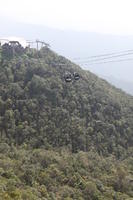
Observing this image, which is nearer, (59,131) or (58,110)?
(59,131)

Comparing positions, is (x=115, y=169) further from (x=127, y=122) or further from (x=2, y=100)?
(x=2, y=100)

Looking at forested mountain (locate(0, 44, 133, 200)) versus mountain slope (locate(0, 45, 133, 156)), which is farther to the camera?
mountain slope (locate(0, 45, 133, 156))

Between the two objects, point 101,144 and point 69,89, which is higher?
point 69,89

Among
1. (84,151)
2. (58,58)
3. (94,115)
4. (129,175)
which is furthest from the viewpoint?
(58,58)

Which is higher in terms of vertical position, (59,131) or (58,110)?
(58,110)

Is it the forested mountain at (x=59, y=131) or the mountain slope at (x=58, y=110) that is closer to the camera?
the forested mountain at (x=59, y=131)

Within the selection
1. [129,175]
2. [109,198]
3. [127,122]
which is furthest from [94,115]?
[109,198]

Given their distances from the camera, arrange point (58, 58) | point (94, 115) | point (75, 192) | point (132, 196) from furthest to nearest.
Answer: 1. point (58, 58)
2. point (94, 115)
3. point (132, 196)
4. point (75, 192)

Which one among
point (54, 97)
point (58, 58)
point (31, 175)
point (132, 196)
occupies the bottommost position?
point (132, 196)
